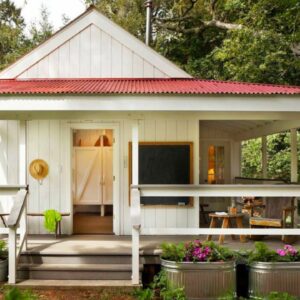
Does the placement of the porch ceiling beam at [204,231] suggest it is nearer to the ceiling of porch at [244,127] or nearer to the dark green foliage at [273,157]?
the ceiling of porch at [244,127]

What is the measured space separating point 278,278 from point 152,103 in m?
2.97

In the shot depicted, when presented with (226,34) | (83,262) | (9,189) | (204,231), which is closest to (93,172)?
(9,189)

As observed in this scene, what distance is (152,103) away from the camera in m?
6.27

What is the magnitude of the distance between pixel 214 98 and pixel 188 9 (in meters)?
13.5

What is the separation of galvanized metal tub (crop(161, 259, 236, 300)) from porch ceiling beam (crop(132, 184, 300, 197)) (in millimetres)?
1051

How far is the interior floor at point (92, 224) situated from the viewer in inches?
337

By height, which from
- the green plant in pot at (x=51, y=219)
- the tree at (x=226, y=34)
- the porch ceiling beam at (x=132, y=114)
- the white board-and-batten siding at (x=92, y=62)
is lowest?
the green plant in pot at (x=51, y=219)

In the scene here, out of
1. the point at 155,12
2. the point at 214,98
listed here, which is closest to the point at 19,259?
the point at 214,98

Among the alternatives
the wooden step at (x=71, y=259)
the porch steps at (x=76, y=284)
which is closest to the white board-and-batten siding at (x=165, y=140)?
the wooden step at (x=71, y=259)

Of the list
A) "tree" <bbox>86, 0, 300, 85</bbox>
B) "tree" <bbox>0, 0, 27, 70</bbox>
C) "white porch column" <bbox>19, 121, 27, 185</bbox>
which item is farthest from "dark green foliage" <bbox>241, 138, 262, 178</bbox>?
"white porch column" <bbox>19, 121, 27, 185</bbox>

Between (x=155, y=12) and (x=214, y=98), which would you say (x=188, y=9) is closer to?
(x=155, y=12)

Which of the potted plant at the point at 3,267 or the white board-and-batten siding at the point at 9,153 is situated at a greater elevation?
the white board-and-batten siding at the point at 9,153

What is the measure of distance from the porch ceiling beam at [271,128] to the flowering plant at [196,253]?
3.02 meters

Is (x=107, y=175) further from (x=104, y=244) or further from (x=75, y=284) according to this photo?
(x=75, y=284)
